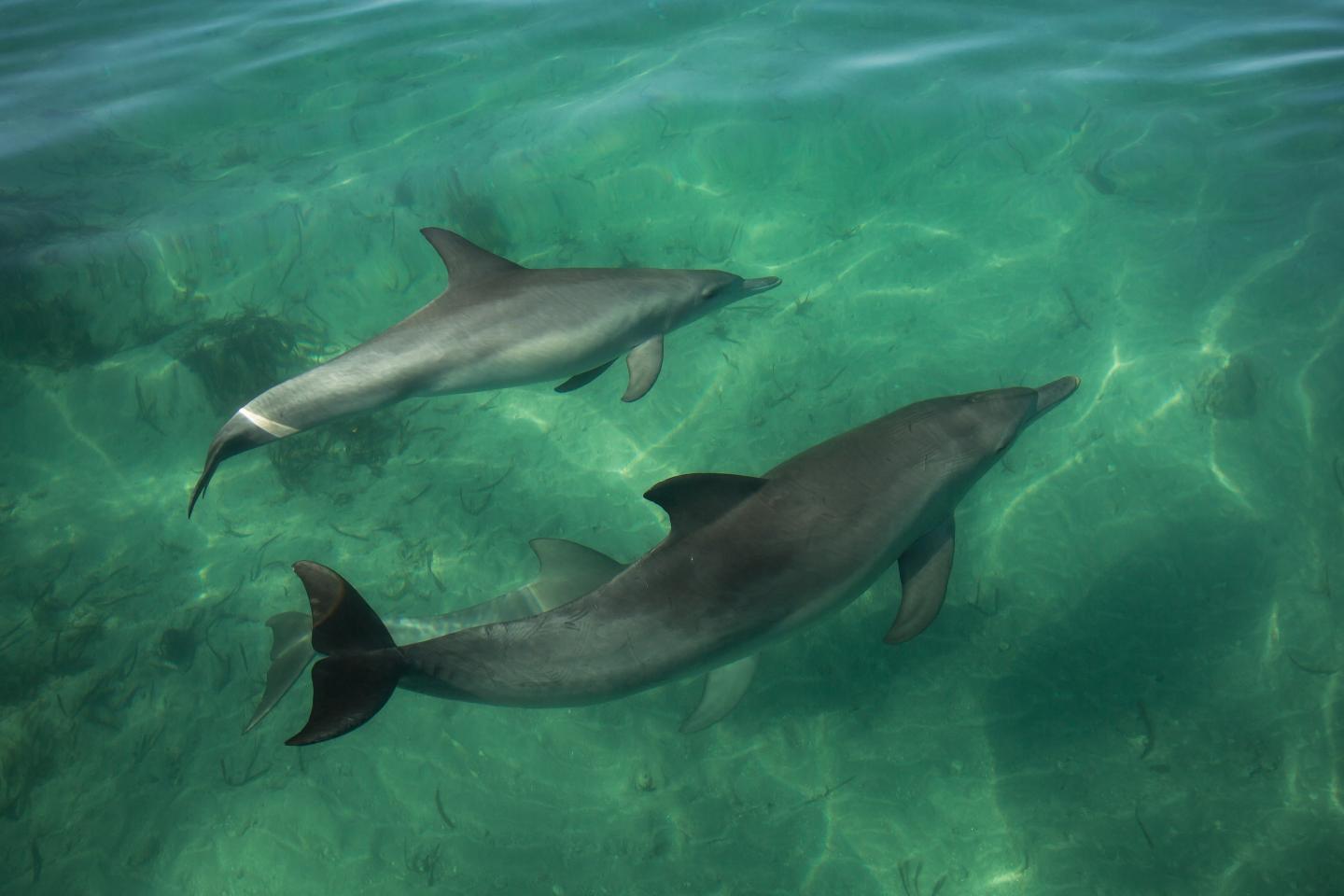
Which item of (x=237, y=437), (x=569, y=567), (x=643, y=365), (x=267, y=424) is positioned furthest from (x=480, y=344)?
(x=569, y=567)

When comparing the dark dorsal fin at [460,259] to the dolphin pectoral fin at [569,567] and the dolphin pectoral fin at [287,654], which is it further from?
the dolphin pectoral fin at [287,654]

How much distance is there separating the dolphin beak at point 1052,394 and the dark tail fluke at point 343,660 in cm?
483

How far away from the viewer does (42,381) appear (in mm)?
8414

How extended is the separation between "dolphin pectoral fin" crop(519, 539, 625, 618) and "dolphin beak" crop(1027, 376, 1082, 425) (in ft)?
11.3

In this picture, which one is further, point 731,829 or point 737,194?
point 737,194

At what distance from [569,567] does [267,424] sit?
2662 mm

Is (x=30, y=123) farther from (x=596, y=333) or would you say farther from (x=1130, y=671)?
(x=1130, y=671)

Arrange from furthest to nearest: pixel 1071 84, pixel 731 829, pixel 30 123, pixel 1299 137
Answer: pixel 30 123
pixel 1071 84
pixel 1299 137
pixel 731 829

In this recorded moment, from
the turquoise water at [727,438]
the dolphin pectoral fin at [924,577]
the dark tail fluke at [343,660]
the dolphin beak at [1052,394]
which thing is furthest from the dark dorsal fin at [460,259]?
the dolphin beak at [1052,394]

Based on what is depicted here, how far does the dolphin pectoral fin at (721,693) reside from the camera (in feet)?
16.5

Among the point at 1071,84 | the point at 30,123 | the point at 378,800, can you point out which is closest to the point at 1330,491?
the point at 1071,84

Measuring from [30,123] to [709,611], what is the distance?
46.5 feet

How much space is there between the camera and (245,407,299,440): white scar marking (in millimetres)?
5426

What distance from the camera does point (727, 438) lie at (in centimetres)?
725
